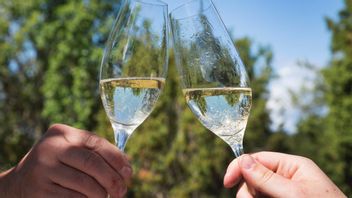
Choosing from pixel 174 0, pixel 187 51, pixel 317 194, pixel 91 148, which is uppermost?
pixel 174 0

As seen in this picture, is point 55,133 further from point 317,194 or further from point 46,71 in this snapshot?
point 46,71

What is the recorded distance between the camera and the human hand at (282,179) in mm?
1495

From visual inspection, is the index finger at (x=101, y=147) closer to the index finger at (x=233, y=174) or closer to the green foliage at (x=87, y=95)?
the index finger at (x=233, y=174)

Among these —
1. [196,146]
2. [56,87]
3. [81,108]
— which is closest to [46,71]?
[56,87]

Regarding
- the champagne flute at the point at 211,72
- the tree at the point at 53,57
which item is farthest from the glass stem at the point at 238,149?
the tree at the point at 53,57

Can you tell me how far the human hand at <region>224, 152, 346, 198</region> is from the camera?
1495mm

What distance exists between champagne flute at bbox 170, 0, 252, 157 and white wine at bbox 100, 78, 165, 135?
13 cm

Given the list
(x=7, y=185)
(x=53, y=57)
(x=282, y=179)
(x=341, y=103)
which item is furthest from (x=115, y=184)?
(x=341, y=103)

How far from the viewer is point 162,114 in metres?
15.6

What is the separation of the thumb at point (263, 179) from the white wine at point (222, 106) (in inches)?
4.8

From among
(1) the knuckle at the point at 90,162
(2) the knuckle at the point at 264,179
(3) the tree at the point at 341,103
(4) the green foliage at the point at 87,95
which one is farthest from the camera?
(3) the tree at the point at 341,103

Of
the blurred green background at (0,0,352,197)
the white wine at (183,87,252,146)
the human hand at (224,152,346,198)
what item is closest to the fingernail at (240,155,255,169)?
the human hand at (224,152,346,198)

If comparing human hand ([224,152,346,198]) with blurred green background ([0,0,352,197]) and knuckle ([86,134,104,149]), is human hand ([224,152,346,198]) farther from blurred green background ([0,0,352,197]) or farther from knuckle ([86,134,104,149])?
blurred green background ([0,0,352,197])

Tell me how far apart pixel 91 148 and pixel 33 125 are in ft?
59.9
